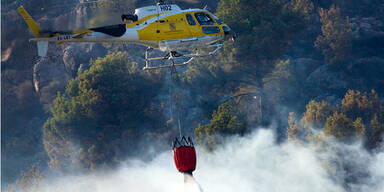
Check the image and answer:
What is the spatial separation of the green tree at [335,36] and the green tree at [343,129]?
2744 centimetres

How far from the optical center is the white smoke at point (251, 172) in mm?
51188

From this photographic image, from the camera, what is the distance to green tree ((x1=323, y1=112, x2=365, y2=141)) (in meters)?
52.8

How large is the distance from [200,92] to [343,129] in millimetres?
22673

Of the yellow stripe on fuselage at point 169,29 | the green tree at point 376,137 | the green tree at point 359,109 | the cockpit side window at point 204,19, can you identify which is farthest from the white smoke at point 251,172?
Result: the yellow stripe on fuselage at point 169,29

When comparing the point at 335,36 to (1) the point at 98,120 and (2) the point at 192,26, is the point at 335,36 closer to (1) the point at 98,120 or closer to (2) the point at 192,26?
(1) the point at 98,120

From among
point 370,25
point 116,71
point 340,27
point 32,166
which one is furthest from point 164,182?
point 370,25

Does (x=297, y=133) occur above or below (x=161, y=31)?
below

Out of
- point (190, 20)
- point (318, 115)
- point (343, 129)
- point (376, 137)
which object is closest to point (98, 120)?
point (318, 115)

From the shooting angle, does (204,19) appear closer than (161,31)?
No

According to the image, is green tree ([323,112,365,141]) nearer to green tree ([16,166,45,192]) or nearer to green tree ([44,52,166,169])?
green tree ([44,52,166,169])

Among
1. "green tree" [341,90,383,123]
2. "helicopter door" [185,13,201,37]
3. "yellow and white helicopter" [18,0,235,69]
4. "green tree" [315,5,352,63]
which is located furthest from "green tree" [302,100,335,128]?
"helicopter door" [185,13,201,37]

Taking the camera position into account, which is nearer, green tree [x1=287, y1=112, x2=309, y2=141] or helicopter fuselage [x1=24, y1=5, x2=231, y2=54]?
helicopter fuselage [x1=24, y1=5, x2=231, y2=54]

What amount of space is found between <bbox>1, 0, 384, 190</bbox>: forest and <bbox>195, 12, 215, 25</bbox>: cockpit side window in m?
20.4

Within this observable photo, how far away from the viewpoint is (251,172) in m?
55.3
